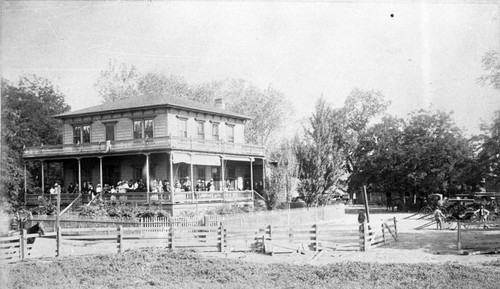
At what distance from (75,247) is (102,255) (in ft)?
9.48

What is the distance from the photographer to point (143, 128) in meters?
32.2

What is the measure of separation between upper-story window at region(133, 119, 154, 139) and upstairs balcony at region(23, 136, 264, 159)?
2234mm

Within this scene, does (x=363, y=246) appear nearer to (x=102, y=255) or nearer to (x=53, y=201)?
(x=102, y=255)

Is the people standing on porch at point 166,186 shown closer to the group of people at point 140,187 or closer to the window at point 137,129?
the group of people at point 140,187

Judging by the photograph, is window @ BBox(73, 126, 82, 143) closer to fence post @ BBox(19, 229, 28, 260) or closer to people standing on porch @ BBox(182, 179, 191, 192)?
people standing on porch @ BBox(182, 179, 191, 192)

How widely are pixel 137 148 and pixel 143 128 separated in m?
3.12

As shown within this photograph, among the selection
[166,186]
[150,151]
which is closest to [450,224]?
[166,186]

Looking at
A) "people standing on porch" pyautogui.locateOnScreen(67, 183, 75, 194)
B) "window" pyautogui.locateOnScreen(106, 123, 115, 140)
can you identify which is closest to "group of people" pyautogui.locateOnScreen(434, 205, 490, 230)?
"window" pyautogui.locateOnScreen(106, 123, 115, 140)

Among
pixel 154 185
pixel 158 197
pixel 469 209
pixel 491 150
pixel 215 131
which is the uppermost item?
pixel 215 131

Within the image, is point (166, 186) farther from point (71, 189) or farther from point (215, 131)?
Answer: point (215, 131)

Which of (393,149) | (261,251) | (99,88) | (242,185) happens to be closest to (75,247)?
(261,251)

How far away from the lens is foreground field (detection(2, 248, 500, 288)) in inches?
493

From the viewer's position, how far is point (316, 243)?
712 inches

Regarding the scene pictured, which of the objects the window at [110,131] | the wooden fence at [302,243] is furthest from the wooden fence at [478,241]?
the window at [110,131]
